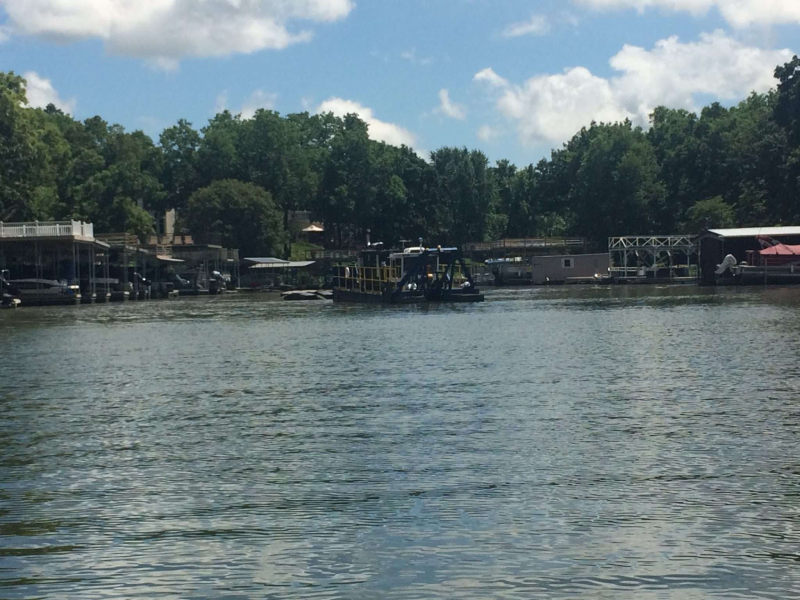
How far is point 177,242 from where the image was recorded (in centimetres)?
12219

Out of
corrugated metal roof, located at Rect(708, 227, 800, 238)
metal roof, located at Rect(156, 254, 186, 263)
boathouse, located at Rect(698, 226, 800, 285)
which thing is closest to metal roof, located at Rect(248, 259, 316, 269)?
metal roof, located at Rect(156, 254, 186, 263)

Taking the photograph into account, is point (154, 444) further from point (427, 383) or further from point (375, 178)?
point (375, 178)

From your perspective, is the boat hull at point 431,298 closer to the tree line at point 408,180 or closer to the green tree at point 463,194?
the tree line at point 408,180

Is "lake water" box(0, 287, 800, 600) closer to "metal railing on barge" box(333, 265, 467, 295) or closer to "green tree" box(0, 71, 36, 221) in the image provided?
"metal railing on barge" box(333, 265, 467, 295)

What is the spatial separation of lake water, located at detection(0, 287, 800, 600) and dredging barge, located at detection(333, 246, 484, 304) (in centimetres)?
3510

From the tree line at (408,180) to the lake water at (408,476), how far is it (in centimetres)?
7358

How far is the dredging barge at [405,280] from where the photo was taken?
65938mm

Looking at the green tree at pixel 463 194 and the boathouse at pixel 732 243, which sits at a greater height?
the green tree at pixel 463 194

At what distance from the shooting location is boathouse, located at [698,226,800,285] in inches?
3484

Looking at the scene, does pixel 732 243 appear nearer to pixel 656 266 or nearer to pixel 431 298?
pixel 656 266

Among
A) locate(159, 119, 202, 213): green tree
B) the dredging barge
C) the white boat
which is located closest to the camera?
the dredging barge

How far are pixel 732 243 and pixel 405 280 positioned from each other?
1407 inches

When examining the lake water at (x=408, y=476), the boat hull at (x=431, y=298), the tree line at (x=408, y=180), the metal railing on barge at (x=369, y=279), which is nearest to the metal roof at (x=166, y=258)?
the tree line at (x=408, y=180)

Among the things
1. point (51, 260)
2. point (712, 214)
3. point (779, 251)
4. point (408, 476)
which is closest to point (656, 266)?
point (712, 214)
